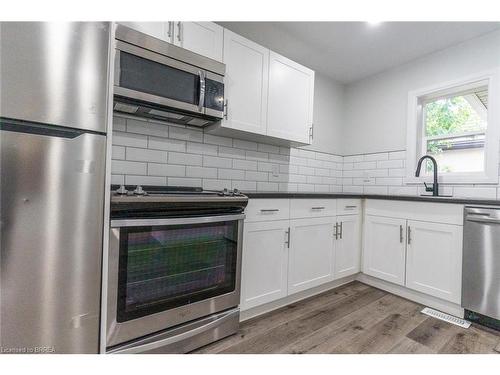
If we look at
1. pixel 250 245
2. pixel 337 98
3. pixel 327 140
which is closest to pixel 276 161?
pixel 327 140

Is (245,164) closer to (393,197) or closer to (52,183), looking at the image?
(393,197)

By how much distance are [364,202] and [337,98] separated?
1.58m

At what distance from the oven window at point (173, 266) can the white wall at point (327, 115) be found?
1933 millimetres

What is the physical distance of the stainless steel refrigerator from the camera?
93cm

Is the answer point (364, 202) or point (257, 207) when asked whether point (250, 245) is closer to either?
point (257, 207)

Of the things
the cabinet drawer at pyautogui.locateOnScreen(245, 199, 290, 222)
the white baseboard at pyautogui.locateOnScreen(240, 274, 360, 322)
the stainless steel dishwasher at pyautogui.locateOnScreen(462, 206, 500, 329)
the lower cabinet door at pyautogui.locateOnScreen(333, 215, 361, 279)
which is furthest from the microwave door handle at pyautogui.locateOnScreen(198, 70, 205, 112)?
the stainless steel dishwasher at pyautogui.locateOnScreen(462, 206, 500, 329)

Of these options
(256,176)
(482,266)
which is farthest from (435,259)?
(256,176)

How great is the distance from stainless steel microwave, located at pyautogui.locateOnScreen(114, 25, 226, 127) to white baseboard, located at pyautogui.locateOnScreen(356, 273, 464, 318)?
2.22 metres

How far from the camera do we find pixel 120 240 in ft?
3.87

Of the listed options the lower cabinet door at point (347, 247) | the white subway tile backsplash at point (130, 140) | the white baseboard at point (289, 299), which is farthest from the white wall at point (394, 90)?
the white subway tile backsplash at point (130, 140)

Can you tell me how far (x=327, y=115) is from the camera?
328 cm

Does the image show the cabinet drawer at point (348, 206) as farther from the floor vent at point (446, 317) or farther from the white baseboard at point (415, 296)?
the floor vent at point (446, 317)

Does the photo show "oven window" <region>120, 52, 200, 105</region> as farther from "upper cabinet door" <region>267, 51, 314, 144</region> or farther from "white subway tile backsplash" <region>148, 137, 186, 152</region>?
"upper cabinet door" <region>267, 51, 314, 144</region>
